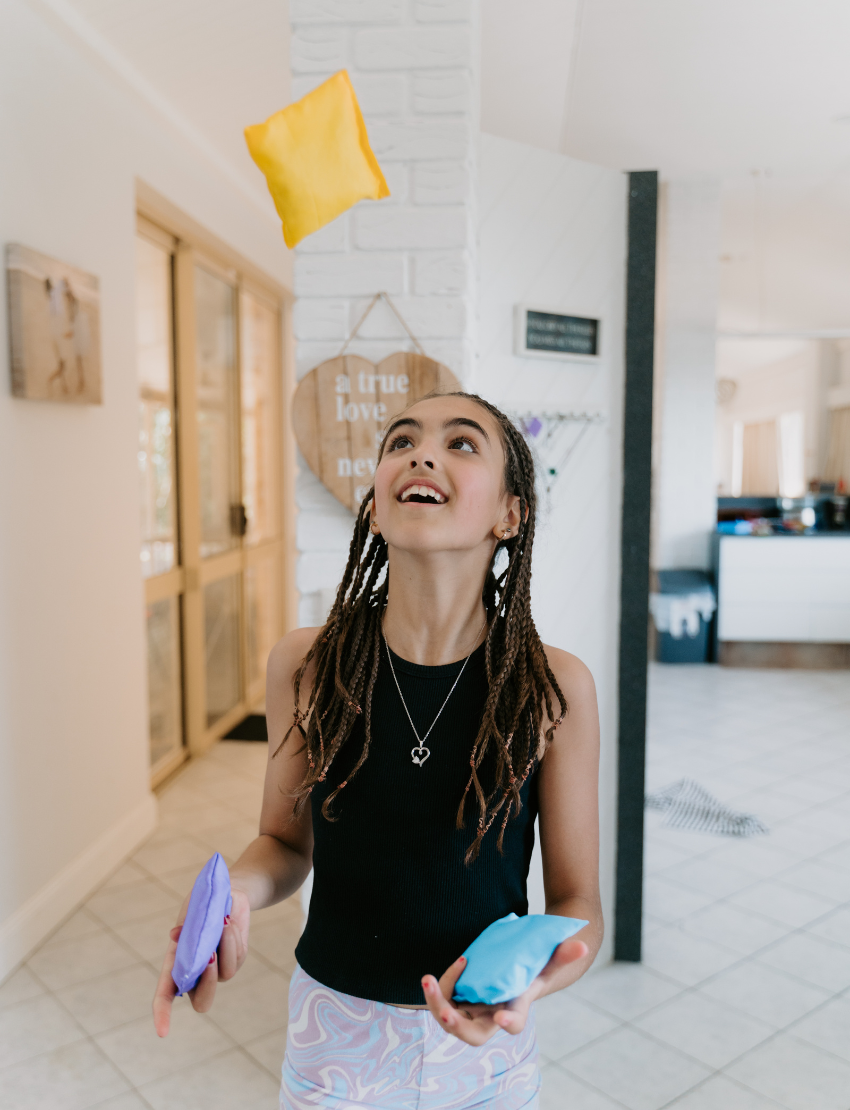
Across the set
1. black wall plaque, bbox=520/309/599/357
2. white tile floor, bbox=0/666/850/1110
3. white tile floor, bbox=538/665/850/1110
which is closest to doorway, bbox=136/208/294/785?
white tile floor, bbox=0/666/850/1110

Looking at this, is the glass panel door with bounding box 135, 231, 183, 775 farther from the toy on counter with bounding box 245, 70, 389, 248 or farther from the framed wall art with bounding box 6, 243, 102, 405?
the toy on counter with bounding box 245, 70, 389, 248

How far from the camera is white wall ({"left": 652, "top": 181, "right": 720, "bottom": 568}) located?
20.5ft

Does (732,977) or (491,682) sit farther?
(732,977)

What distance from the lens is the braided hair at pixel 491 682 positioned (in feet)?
3.32

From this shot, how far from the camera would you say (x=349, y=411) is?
1.93 m

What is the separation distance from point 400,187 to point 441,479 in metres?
1.14

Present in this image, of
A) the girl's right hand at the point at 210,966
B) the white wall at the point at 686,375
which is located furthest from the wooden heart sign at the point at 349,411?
the white wall at the point at 686,375

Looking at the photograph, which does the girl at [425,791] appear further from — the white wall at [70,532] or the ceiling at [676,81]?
the ceiling at [676,81]

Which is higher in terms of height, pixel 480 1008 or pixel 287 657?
→ pixel 287 657

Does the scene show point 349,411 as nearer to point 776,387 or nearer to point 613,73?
point 613,73

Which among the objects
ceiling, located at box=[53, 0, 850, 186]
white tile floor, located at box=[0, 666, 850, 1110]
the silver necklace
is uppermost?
ceiling, located at box=[53, 0, 850, 186]

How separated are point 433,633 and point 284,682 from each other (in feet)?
0.71

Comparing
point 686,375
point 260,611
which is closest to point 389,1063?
point 260,611

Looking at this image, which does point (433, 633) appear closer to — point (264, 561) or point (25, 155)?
point (25, 155)
